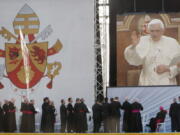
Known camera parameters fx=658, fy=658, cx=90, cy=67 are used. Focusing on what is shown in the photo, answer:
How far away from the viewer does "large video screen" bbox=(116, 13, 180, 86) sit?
79.9ft

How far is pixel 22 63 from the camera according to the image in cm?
2402

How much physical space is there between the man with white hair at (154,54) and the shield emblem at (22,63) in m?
3.21

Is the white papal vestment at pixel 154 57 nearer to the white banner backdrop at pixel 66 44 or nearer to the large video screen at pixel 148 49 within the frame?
the large video screen at pixel 148 49

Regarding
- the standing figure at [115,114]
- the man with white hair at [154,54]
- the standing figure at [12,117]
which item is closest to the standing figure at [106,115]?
the standing figure at [115,114]

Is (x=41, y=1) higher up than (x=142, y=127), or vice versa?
(x=41, y=1)

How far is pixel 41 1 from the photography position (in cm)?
2420

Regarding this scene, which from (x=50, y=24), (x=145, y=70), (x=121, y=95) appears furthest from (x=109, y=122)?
(x=50, y=24)

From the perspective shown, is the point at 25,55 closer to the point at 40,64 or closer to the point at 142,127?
the point at 40,64

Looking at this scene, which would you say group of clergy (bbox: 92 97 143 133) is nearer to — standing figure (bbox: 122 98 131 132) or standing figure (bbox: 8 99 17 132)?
standing figure (bbox: 122 98 131 132)

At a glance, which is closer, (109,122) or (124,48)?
(109,122)

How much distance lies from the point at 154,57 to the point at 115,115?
295 cm

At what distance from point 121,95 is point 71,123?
2.06 metres

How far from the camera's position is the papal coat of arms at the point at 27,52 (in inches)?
942

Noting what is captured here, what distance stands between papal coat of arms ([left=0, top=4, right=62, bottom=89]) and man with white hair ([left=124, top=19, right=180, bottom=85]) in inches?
117
